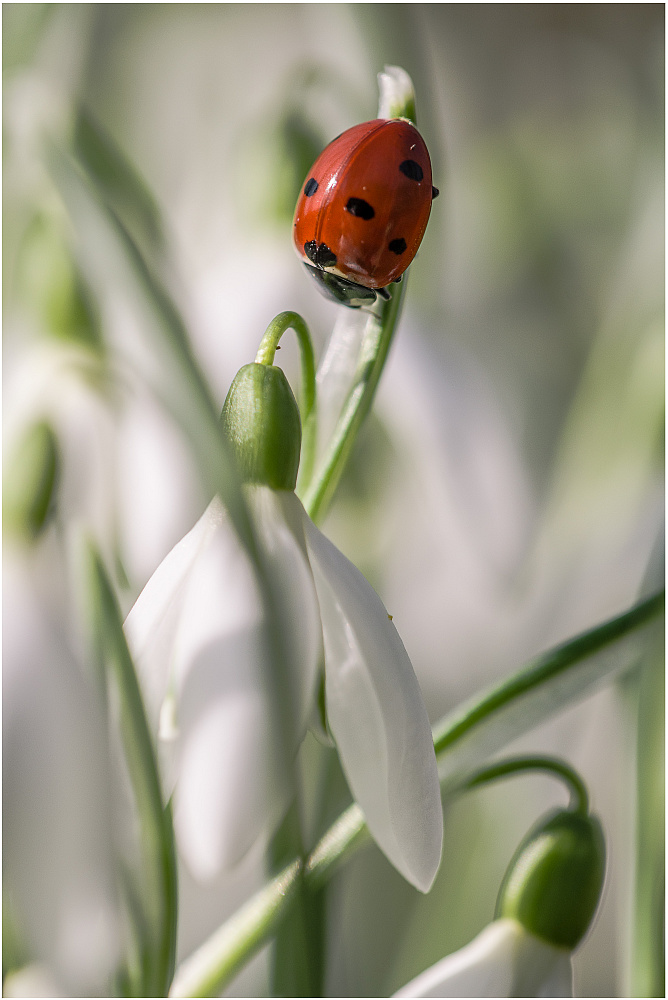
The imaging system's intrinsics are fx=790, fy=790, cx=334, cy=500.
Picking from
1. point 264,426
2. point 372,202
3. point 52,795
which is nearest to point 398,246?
point 372,202

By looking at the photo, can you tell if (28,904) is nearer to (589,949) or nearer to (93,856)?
(93,856)

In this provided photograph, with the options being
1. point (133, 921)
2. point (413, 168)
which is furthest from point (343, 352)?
point (133, 921)

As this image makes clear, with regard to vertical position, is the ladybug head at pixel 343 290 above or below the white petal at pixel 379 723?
above

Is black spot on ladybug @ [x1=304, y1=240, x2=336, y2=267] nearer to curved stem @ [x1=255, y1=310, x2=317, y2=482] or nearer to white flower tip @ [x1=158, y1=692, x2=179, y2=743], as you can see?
curved stem @ [x1=255, y1=310, x2=317, y2=482]

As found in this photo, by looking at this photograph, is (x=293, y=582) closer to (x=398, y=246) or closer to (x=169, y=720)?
(x=169, y=720)

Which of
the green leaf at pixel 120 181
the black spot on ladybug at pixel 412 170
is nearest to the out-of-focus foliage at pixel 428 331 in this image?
the green leaf at pixel 120 181

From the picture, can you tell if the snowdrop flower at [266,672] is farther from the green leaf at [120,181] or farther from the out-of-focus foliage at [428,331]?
the green leaf at [120,181]

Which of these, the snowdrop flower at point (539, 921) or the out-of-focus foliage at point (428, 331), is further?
the out-of-focus foliage at point (428, 331)
